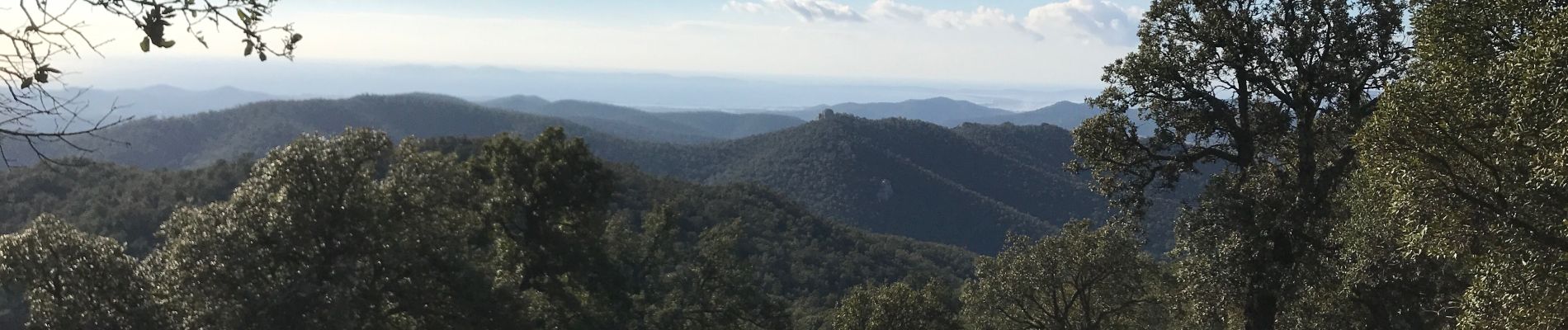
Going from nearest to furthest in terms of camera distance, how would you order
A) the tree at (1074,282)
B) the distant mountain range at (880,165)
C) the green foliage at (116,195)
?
the tree at (1074,282), the green foliage at (116,195), the distant mountain range at (880,165)

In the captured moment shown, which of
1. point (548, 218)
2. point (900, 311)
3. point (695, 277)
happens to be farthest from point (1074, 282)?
point (548, 218)

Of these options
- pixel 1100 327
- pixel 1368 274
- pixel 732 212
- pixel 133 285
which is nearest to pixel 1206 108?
pixel 1368 274

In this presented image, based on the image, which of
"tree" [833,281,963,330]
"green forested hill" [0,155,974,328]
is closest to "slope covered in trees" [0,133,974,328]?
"green forested hill" [0,155,974,328]

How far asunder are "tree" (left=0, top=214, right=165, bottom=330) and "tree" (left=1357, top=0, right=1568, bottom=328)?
58.9 ft

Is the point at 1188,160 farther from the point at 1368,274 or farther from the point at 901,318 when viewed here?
the point at 901,318

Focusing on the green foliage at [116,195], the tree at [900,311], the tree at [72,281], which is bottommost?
the green foliage at [116,195]

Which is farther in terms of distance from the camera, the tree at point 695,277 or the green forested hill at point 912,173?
the green forested hill at point 912,173

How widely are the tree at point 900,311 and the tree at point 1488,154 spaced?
61.3 ft

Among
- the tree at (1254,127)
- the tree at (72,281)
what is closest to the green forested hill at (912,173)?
the tree at (1254,127)

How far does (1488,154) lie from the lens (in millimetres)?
6320

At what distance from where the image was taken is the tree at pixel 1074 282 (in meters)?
18.4

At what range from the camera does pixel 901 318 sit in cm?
2569

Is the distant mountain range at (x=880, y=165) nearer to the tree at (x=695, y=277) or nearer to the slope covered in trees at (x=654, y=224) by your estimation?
the slope covered in trees at (x=654, y=224)

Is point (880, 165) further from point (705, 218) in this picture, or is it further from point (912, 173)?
point (705, 218)
